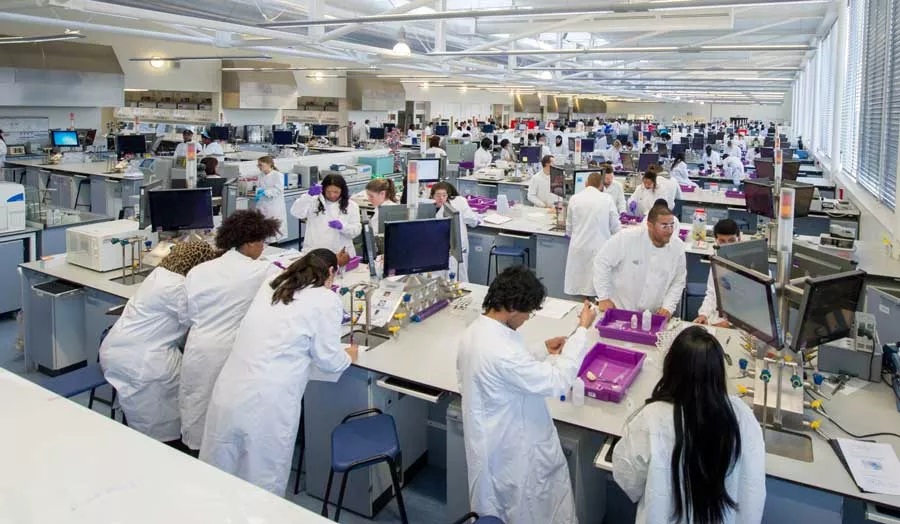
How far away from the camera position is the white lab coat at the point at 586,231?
5.46 metres

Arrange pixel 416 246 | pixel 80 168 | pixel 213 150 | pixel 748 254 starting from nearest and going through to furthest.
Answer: pixel 748 254, pixel 416 246, pixel 80 168, pixel 213 150

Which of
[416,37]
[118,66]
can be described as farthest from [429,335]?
[118,66]

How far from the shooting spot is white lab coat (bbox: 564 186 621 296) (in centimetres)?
546

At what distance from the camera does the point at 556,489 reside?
94.7 inches

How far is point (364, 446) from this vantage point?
2697 millimetres

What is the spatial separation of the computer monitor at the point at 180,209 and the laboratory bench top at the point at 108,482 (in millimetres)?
2874

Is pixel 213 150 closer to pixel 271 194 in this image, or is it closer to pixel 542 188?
pixel 271 194

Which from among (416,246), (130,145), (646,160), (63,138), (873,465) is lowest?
(873,465)

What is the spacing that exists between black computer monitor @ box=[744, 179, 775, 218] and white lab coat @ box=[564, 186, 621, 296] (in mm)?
1155

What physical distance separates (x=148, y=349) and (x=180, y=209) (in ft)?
5.96

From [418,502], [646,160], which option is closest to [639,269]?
[418,502]

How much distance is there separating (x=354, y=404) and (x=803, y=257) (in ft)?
7.21

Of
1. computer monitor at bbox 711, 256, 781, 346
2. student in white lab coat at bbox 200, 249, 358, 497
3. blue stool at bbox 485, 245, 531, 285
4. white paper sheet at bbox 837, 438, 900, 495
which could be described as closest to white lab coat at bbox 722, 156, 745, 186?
blue stool at bbox 485, 245, 531, 285

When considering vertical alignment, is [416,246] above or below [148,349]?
above
